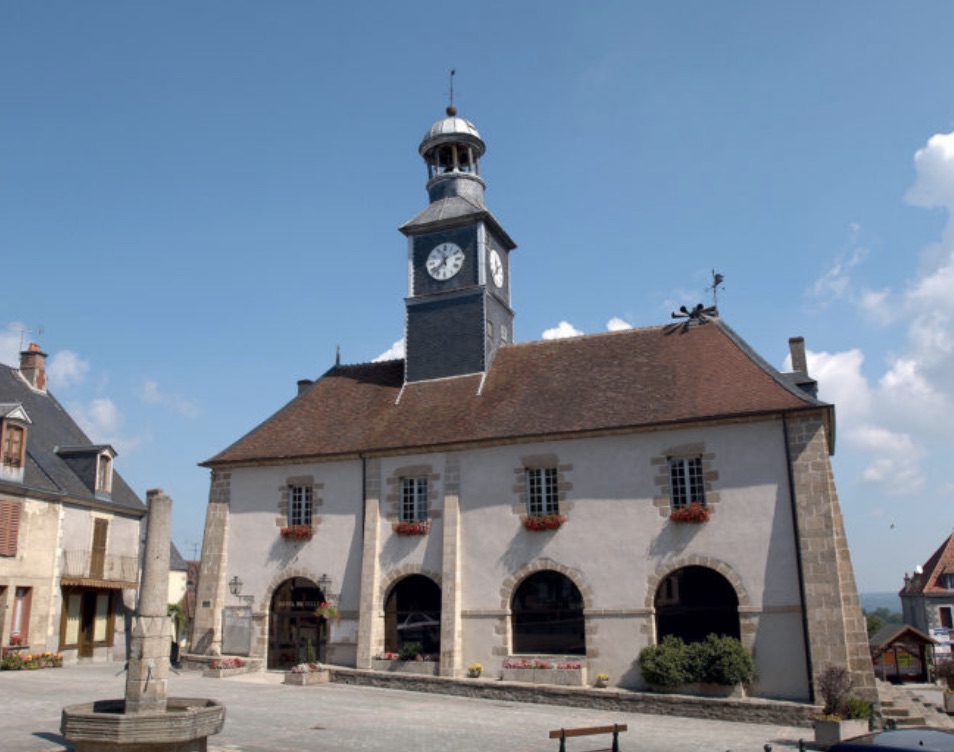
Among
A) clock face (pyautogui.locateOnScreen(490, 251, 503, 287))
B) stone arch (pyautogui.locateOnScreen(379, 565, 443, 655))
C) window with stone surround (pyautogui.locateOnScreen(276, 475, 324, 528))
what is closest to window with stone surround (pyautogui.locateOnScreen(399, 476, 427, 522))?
stone arch (pyautogui.locateOnScreen(379, 565, 443, 655))

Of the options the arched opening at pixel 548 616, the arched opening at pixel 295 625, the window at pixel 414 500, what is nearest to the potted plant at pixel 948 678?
the arched opening at pixel 548 616

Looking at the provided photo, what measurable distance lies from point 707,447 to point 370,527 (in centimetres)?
881

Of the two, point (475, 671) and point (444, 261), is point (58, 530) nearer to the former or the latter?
point (475, 671)

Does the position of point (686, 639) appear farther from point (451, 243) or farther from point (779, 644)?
point (451, 243)

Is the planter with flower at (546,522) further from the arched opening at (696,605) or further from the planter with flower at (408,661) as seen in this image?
the planter with flower at (408,661)

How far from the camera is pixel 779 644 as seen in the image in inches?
693

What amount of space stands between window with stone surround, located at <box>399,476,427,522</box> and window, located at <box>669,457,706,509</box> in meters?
6.39

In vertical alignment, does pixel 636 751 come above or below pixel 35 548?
below

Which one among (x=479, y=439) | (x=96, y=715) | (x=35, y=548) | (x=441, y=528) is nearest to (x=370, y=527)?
(x=441, y=528)

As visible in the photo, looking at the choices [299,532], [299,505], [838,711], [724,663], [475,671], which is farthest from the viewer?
[299,505]

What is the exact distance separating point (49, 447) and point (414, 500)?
42.4 feet

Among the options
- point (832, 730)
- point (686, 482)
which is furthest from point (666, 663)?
point (832, 730)

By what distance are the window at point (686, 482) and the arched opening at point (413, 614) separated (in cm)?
640

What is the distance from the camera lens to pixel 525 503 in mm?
20672
